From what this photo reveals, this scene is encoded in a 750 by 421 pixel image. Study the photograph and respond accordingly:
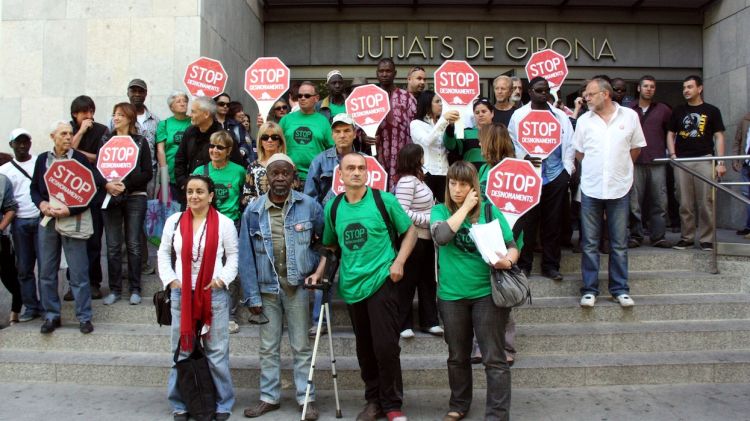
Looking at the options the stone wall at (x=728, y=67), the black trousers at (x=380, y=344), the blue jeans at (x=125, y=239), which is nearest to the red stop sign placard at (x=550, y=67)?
the black trousers at (x=380, y=344)

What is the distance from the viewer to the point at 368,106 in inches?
263

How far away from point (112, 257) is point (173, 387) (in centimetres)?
250

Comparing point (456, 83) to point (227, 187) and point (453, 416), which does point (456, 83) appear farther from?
point (453, 416)

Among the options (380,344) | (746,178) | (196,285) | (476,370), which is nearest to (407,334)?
(476,370)

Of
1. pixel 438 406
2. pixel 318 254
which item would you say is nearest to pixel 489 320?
pixel 438 406

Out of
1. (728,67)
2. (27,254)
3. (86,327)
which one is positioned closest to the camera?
(86,327)

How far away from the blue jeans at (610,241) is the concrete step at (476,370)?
2.90 feet

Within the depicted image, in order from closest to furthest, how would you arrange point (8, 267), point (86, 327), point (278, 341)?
1. point (278, 341)
2. point (86, 327)
3. point (8, 267)

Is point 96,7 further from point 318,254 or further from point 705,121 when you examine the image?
point 705,121

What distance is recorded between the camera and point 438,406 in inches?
215

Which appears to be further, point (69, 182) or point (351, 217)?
point (69, 182)

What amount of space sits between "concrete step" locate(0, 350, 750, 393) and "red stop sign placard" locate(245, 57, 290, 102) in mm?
3299

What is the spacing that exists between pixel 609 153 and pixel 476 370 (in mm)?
2764

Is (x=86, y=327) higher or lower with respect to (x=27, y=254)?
lower
